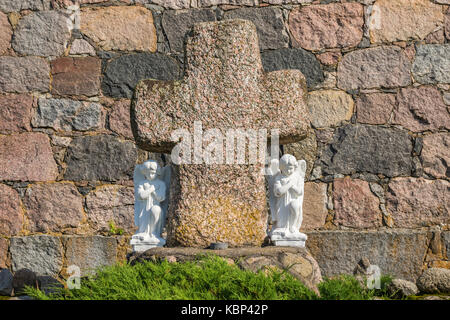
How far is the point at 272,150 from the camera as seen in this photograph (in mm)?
3586

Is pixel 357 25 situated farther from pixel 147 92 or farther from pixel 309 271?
pixel 309 271

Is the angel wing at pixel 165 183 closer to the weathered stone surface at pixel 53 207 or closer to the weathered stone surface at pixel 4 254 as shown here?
the weathered stone surface at pixel 53 207

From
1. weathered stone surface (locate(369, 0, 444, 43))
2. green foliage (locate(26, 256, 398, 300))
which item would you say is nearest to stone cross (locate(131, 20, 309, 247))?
green foliage (locate(26, 256, 398, 300))

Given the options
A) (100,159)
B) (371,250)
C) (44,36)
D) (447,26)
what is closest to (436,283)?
(371,250)

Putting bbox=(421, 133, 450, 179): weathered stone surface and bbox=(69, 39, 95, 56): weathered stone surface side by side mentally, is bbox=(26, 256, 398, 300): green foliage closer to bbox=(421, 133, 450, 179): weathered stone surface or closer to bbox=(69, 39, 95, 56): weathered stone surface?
bbox=(421, 133, 450, 179): weathered stone surface

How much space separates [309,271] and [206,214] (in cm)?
69

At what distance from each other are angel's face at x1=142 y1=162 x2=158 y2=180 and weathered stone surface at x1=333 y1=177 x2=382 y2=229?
5.67 ft

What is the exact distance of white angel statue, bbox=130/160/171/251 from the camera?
3.54 meters

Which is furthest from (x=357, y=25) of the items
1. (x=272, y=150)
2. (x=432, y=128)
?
(x=272, y=150)

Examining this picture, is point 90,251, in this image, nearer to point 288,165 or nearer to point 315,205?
point 315,205

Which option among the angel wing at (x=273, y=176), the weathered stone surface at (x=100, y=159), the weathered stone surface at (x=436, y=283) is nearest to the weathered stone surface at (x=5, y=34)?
the weathered stone surface at (x=100, y=159)

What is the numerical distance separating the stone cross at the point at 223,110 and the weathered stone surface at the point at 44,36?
1.81m

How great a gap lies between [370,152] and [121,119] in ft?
6.82

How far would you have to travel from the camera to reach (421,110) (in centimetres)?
471
